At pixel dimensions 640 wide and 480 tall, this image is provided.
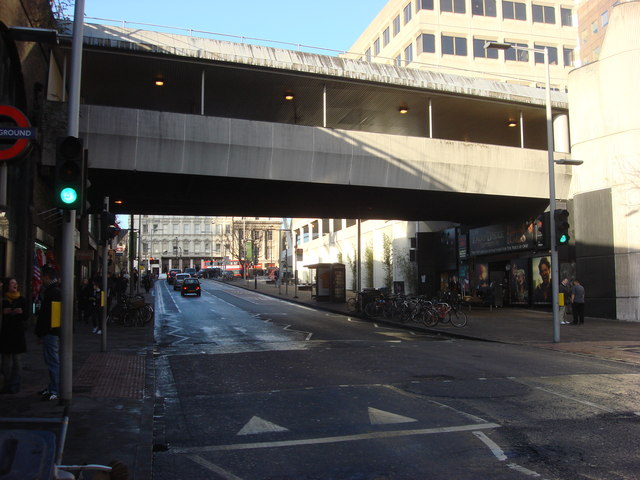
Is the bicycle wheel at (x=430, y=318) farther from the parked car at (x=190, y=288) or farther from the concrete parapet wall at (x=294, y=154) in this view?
the parked car at (x=190, y=288)

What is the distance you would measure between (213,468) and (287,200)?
22.3 m

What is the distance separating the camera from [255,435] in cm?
616

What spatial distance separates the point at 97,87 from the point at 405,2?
3068cm

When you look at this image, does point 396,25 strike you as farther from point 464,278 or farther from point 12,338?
point 12,338

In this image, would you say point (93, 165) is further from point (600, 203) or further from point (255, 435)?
point (600, 203)

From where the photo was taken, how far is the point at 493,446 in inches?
221

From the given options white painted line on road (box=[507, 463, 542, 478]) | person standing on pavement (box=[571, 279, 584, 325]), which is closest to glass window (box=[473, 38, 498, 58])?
person standing on pavement (box=[571, 279, 584, 325])

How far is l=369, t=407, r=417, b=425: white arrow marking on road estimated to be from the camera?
6.66 metres

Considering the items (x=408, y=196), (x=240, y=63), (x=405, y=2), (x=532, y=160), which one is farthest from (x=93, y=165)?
(x=405, y=2)

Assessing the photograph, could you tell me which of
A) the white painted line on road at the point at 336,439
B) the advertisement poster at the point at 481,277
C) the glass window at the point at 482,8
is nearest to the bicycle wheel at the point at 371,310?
the advertisement poster at the point at 481,277

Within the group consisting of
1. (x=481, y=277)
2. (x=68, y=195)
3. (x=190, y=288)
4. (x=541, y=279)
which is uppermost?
(x=68, y=195)

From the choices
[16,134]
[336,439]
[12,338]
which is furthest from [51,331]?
[336,439]

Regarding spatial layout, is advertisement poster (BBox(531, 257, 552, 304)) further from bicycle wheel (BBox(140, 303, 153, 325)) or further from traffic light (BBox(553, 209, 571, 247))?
bicycle wheel (BBox(140, 303, 153, 325))

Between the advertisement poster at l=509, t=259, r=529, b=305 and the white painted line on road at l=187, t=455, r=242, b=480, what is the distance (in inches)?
1027
